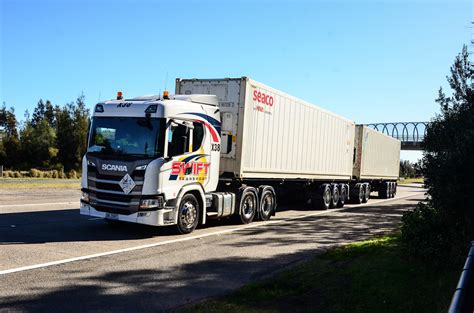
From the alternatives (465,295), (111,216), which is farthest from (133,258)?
(465,295)

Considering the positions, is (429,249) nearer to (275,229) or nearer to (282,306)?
(282,306)

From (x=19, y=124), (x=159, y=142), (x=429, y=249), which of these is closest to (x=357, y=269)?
(x=429, y=249)

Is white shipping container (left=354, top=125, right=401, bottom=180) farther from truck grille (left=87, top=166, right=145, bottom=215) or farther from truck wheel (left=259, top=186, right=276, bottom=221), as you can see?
truck grille (left=87, top=166, right=145, bottom=215)

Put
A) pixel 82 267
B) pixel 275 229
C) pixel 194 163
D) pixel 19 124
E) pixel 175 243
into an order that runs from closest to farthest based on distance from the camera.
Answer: pixel 82 267
pixel 175 243
pixel 194 163
pixel 275 229
pixel 19 124

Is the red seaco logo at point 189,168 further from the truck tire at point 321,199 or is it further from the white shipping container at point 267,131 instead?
the truck tire at point 321,199

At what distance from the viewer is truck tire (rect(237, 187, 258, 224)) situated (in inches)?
518

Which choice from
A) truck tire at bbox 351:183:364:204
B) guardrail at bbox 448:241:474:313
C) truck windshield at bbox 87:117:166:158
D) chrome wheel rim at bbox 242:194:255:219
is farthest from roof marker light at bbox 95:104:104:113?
truck tire at bbox 351:183:364:204

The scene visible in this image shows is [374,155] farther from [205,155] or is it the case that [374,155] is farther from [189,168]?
[189,168]

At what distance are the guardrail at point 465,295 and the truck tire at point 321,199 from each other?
1621 centimetres

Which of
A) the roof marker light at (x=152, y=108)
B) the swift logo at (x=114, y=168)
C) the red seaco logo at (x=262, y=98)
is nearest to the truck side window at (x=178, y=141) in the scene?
the roof marker light at (x=152, y=108)

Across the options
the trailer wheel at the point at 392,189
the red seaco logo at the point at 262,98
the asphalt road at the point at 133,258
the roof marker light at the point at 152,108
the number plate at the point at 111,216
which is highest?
the red seaco logo at the point at 262,98

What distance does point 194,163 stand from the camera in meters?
11.0

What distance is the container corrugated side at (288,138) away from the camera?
13.3 m

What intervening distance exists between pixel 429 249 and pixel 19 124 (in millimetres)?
65290
